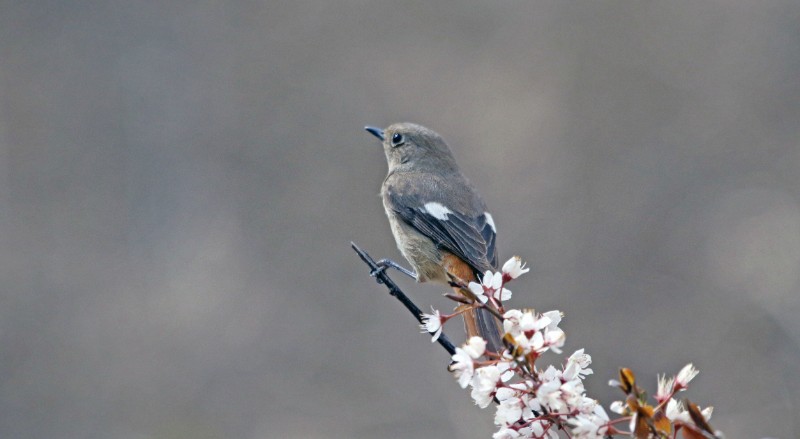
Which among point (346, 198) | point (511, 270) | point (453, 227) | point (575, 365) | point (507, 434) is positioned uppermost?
point (346, 198)

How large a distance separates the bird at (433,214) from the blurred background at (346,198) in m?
3.06

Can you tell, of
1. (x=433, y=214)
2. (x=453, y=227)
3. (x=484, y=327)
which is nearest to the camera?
(x=484, y=327)

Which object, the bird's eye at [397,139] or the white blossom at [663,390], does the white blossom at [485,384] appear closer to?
the white blossom at [663,390]

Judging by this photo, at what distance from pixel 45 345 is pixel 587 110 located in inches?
248

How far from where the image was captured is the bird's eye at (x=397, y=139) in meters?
5.39

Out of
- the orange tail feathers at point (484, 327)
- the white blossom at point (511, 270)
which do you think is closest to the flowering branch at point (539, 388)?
the white blossom at point (511, 270)

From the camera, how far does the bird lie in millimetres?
4414

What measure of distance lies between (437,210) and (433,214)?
53 millimetres

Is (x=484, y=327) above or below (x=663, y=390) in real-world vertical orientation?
above

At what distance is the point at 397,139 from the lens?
541 cm

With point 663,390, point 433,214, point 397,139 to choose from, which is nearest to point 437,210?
point 433,214

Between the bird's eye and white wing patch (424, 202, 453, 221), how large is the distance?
2.49ft

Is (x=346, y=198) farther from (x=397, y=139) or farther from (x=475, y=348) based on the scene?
(x=475, y=348)

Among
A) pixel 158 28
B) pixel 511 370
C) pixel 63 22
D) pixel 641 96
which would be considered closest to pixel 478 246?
pixel 511 370
